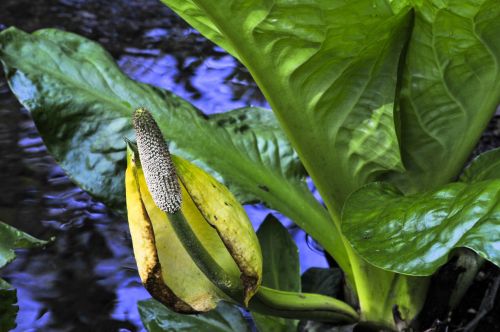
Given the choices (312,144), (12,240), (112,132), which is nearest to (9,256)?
(12,240)

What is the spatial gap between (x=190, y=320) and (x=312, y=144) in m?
0.27

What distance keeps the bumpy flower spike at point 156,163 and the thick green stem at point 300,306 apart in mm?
188

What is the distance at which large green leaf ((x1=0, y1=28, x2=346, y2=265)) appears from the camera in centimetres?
103

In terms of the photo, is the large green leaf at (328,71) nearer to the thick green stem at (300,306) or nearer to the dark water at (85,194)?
the thick green stem at (300,306)

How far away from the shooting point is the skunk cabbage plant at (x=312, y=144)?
27.1 inches

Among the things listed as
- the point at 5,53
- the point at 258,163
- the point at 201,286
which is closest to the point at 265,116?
the point at 258,163

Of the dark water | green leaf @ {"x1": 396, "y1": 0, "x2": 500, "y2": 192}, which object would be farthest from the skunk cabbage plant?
the dark water

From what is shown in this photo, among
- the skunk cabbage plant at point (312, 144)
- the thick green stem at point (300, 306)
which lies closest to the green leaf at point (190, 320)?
the skunk cabbage plant at point (312, 144)

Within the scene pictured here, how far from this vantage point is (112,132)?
1055 millimetres

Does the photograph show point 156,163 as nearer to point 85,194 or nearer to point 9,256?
point 9,256

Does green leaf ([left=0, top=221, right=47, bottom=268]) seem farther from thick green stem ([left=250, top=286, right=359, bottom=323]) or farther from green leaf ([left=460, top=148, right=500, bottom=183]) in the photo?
green leaf ([left=460, top=148, right=500, bottom=183])

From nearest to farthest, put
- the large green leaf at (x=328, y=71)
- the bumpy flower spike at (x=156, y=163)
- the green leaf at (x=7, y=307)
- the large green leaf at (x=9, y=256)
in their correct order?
the bumpy flower spike at (x=156, y=163) < the large green leaf at (x=328, y=71) < the large green leaf at (x=9, y=256) < the green leaf at (x=7, y=307)

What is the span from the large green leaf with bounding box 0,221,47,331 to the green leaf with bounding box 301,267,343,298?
0.38 metres

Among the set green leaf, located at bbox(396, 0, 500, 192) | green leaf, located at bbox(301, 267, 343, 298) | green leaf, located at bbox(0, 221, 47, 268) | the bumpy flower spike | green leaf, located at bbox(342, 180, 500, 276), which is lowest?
green leaf, located at bbox(301, 267, 343, 298)
